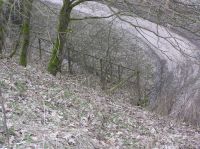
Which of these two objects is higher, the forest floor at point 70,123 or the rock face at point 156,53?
the rock face at point 156,53

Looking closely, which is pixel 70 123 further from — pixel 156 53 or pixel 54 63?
pixel 156 53

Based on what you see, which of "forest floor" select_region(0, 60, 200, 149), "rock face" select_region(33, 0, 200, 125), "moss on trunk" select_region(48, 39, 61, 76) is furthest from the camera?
"rock face" select_region(33, 0, 200, 125)

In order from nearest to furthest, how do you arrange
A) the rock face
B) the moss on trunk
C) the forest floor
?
the forest floor → the moss on trunk → the rock face

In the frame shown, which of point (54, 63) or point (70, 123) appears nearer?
point (70, 123)

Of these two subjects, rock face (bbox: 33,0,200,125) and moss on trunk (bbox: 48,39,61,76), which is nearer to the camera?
moss on trunk (bbox: 48,39,61,76)

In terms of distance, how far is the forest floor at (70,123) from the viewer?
6825 mm

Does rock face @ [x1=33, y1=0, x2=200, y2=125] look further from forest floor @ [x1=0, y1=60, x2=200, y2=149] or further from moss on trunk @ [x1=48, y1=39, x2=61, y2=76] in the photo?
forest floor @ [x1=0, y1=60, x2=200, y2=149]

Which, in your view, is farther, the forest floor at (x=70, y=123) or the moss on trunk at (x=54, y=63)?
the moss on trunk at (x=54, y=63)

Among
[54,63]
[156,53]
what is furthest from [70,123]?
[156,53]

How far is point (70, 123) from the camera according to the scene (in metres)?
8.29

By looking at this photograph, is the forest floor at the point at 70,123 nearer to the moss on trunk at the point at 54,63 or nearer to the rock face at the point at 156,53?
the moss on trunk at the point at 54,63

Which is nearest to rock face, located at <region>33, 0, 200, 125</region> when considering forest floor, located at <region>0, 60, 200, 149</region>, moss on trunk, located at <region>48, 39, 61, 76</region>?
moss on trunk, located at <region>48, 39, 61, 76</region>

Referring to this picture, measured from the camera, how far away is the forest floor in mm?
6825

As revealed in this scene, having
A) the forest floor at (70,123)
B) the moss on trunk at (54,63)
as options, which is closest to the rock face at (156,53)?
the moss on trunk at (54,63)
